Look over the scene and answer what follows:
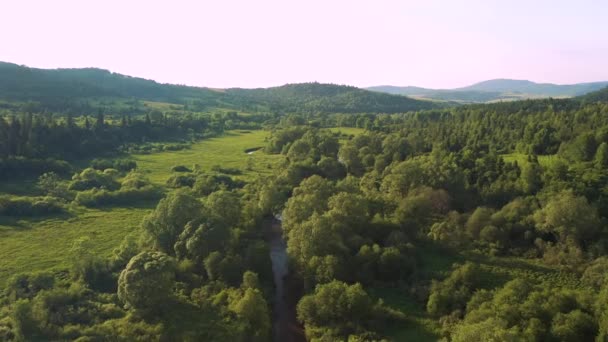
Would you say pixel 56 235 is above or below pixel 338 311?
below

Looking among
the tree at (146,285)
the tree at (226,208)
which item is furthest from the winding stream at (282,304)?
the tree at (146,285)

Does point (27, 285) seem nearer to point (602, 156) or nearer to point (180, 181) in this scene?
point (180, 181)

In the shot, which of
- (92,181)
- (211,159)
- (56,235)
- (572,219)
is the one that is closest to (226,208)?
(56,235)

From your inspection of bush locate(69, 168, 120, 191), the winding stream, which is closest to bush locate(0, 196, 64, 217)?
bush locate(69, 168, 120, 191)

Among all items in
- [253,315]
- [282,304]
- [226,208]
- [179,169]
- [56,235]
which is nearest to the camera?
[253,315]

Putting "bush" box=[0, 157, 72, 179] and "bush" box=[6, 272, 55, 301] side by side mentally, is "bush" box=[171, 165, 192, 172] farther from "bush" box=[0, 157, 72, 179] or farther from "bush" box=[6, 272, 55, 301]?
"bush" box=[6, 272, 55, 301]

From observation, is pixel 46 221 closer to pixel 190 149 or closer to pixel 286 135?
pixel 190 149

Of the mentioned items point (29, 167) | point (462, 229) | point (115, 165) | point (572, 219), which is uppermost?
point (572, 219)
